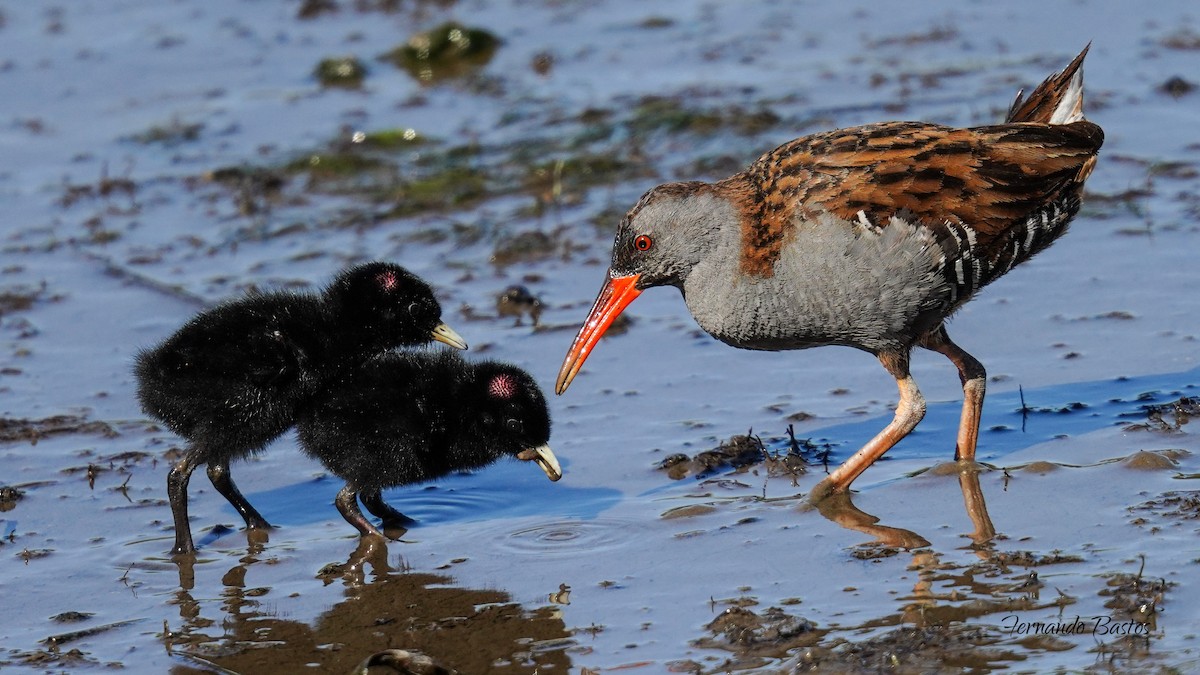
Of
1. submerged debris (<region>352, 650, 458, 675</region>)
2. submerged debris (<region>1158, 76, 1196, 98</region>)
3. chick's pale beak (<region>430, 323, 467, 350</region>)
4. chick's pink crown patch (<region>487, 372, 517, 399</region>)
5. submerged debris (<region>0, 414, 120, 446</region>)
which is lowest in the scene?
submerged debris (<region>352, 650, 458, 675</region>)

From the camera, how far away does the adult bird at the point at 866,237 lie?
598 centimetres

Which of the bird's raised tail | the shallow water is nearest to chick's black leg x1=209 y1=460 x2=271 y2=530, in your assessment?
the shallow water

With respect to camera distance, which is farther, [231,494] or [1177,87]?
[1177,87]

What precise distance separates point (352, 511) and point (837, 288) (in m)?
1.98

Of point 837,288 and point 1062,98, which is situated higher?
point 1062,98

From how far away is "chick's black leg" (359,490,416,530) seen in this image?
20.0 feet

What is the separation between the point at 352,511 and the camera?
19.6ft

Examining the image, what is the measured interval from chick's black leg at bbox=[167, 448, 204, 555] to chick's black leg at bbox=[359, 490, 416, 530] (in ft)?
2.09

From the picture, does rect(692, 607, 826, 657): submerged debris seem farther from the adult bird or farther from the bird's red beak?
the bird's red beak

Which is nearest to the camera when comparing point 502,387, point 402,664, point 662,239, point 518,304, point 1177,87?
point 402,664

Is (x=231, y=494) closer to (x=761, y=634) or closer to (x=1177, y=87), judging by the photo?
(x=761, y=634)

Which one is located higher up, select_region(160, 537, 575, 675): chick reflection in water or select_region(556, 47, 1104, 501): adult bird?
select_region(556, 47, 1104, 501): adult bird

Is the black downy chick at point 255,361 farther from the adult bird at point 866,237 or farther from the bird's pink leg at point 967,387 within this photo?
the bird's pink leg at point 967,387

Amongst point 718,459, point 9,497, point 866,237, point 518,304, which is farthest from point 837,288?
point 9,497
